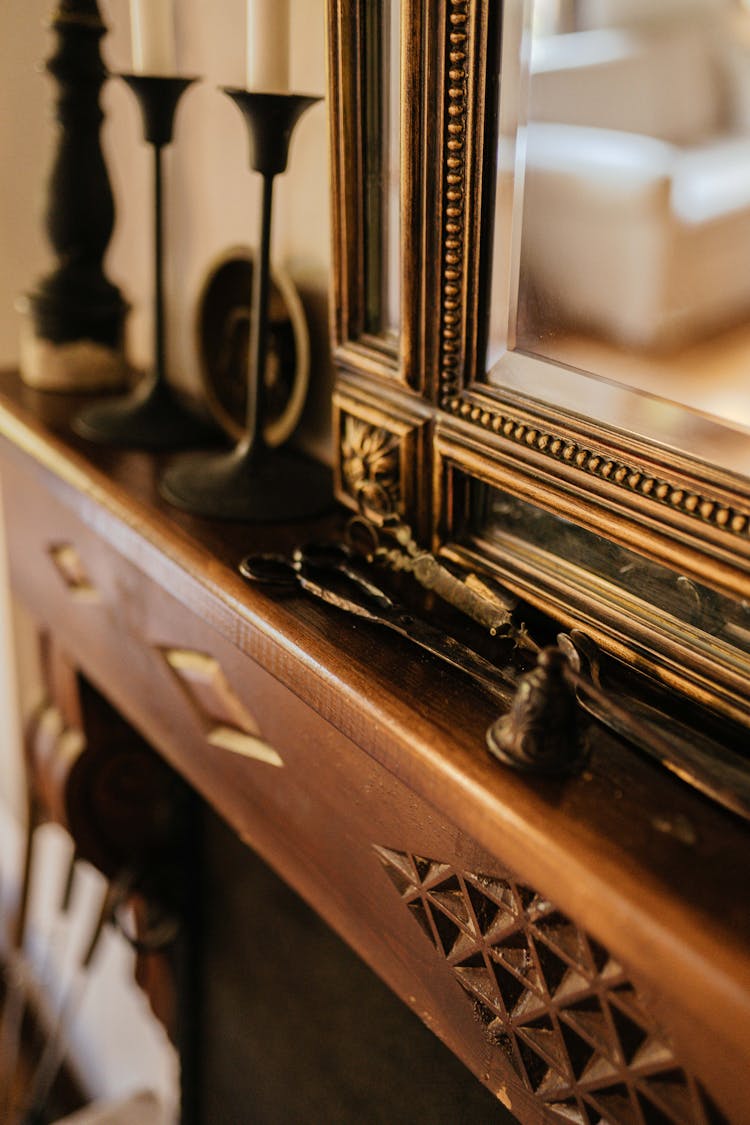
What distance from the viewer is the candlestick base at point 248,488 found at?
0.65 m

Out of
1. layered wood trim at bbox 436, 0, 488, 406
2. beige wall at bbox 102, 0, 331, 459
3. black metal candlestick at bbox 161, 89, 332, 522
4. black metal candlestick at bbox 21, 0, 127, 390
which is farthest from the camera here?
black metal candlestick at bbox 21, 0, 127, 390

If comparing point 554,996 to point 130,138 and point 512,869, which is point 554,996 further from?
point 130,138

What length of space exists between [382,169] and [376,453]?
0.16m

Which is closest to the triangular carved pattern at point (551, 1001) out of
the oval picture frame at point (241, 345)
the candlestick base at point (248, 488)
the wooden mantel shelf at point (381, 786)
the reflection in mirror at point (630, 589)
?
the wooden mantel shelf at point (381, 786)

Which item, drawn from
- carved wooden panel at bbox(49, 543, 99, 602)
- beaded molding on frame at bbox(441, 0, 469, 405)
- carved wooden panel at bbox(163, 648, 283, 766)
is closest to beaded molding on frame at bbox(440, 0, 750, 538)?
beaded molding on frame at bbox(441, 0, 469, 405)

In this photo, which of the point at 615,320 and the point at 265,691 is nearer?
the point at 615,320

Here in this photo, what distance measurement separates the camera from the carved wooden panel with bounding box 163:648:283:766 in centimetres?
60

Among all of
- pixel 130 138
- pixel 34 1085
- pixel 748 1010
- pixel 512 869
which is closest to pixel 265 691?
pixel 512 869

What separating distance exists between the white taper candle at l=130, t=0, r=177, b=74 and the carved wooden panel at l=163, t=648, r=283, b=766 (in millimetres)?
419

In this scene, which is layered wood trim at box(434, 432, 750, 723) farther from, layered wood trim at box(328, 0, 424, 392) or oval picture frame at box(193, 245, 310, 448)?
oval picture frame at box(193, 245, 310, 448)

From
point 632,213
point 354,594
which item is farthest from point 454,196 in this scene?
point 354,594

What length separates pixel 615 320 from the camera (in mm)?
450

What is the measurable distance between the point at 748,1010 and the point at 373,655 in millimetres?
234

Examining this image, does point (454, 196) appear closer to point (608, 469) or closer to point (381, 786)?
point (608, 469)
